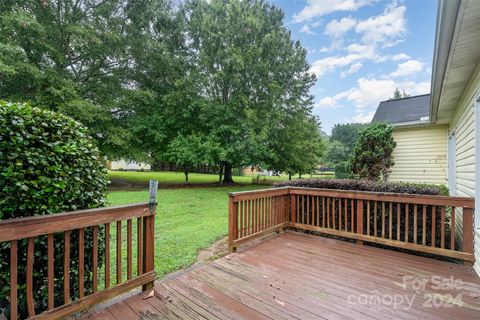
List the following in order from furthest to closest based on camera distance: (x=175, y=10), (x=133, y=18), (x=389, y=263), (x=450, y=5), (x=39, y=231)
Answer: (x=175, y=10) < (x=133, y=18) < (x=389, y=263) < (x=450, y=5) < (x=39, y=231)

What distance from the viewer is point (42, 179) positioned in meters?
1.79

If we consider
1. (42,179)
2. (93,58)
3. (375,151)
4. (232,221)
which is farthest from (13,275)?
(93,58)

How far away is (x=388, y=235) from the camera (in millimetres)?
3781

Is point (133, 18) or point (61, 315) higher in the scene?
point (133, 18)

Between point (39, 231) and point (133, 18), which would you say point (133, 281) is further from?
point (133, 18)

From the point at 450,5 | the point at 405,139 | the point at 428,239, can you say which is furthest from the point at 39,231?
the point at 405,139

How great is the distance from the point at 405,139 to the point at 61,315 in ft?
27.3

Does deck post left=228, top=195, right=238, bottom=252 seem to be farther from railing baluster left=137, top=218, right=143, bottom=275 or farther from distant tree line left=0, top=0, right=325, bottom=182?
distant tree line left=0, top=0, right=325, bottom=182

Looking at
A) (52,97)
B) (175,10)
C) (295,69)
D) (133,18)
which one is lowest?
(52,97)

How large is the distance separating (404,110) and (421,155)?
6.22 ft

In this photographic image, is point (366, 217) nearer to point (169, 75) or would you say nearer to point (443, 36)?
point (443, 36)

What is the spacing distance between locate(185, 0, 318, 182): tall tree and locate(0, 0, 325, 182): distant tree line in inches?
2.0

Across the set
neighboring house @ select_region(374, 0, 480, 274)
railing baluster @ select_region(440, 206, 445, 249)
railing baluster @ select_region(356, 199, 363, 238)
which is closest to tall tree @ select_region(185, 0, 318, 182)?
neighboring house @ select_region(374, 0, 480, 274)

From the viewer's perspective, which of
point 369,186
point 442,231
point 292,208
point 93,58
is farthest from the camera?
point 93,58
